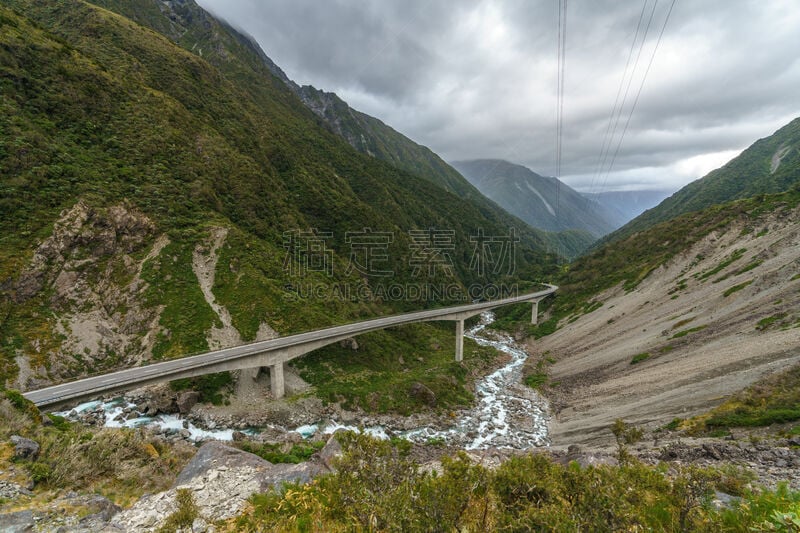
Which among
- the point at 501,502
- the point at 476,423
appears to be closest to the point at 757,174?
the point at 476,423

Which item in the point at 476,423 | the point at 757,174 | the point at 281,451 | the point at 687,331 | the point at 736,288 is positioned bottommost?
the point at 476,423

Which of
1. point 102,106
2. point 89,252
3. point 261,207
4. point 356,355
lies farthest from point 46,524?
point 102,106

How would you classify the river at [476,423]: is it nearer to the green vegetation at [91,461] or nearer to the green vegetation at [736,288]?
the green vegetation at [91,461]

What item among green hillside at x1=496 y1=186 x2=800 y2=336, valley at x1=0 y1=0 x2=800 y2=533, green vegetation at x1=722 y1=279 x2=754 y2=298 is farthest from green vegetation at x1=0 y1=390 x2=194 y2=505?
green hillside at x1=496 y1=186 x2=800 y2=336

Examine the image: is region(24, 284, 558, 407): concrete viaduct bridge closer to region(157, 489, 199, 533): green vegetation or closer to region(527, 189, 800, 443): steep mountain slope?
region(157, 489, 199, 533): green vegetation

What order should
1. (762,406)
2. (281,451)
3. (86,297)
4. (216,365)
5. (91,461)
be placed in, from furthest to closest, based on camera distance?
(86,297), (216,365), (281,451), (762,406), (91,461)

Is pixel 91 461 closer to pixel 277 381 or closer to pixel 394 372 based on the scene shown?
pixel 277 381

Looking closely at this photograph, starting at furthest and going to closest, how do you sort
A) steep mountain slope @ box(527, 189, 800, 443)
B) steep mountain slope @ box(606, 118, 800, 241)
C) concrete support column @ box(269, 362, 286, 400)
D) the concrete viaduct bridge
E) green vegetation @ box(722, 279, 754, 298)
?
steep mountain slope @ box(606, 118, 800, 241) → green vegetation @ box(722, 279, 754, 298) → concrete support column @ box(269, 362, 286, 400) → steep mountain slope @ box(527, 189, 800, 443) → the concrete viaduct bridge
